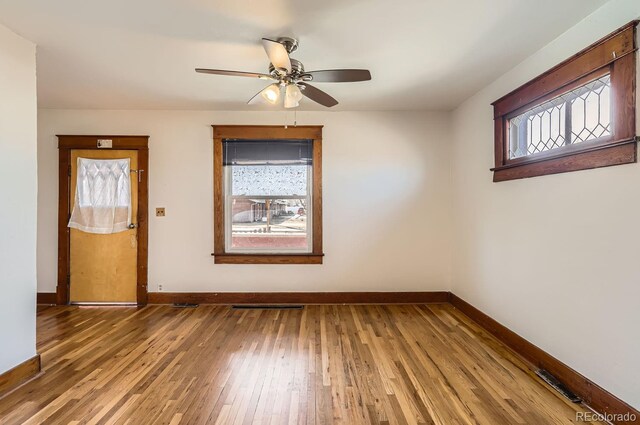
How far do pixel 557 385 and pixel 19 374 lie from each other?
3.94m

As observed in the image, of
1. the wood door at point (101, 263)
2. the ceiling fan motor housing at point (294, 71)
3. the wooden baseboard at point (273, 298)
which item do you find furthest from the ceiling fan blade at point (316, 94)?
the wood door at point (101, 263)

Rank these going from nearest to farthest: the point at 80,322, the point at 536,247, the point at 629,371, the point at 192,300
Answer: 1. the point at 629,371
2. the point at 536,247
3. the point at 80,322
4. the point at 192,300

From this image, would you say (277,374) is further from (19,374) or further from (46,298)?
(46,298)

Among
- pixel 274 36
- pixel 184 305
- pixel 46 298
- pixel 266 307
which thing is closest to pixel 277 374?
pixel 266 307

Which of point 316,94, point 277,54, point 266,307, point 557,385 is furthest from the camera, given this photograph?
point 266,307

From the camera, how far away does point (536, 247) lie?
2566 millimetres

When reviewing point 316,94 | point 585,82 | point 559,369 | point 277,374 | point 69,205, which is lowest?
point 277,374

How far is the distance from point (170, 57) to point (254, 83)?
822 mm

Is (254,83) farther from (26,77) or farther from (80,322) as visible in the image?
(80,322)

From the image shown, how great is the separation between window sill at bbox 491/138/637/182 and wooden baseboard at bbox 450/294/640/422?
55.9 inches

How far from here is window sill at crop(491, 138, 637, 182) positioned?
1792 millimetres

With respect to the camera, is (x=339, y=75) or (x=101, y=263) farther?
(x=101, y=263)

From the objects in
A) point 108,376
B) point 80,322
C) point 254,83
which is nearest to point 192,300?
point 80,322

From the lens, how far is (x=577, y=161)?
212cm
